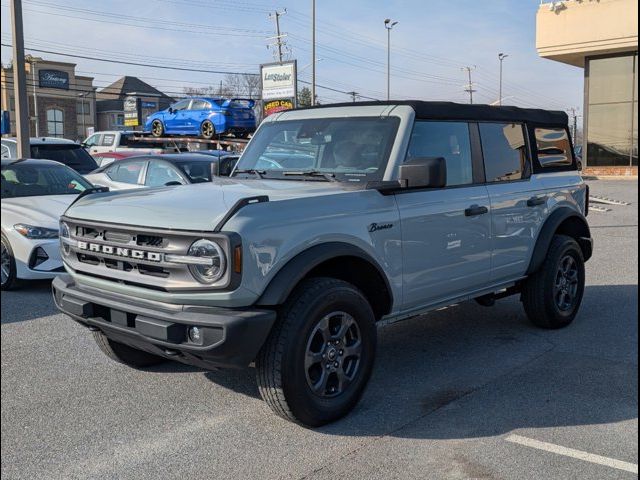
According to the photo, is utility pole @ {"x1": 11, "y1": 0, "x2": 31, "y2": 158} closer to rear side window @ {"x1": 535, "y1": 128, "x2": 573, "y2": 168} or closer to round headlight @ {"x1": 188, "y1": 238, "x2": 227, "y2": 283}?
rear side window @ {"x1": 535, "y1": 128, "x2": 573, "y2": 168}

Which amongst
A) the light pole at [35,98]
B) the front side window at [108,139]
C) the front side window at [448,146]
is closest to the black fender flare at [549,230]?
the front side window at [448,146]

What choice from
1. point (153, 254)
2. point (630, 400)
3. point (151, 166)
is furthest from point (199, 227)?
point (151, 166)

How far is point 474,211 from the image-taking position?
5145mm

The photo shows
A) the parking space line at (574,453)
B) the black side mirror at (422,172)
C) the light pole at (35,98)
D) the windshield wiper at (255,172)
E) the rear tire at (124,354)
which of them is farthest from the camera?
the light pole at (35,98)

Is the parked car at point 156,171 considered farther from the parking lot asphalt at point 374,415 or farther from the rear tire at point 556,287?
the rear tire at point 556,287

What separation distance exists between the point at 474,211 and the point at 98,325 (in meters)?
2.81

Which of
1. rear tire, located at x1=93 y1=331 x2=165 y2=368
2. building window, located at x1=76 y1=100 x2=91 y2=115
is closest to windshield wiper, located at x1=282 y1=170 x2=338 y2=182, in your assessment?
rear tire, located at x1=93 y1=331 x2=165 y2=368

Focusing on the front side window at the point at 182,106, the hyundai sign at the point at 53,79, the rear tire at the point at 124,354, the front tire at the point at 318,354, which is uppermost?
the hyundai sign at the point at 53,79

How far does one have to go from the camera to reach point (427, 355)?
5461 millimetres

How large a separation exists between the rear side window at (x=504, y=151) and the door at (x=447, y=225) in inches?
6.6

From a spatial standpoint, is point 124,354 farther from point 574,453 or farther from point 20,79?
point 20,79

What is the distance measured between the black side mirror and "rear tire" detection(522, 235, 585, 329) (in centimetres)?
209

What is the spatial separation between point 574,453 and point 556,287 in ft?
8.95

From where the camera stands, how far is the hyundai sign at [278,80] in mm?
27766
